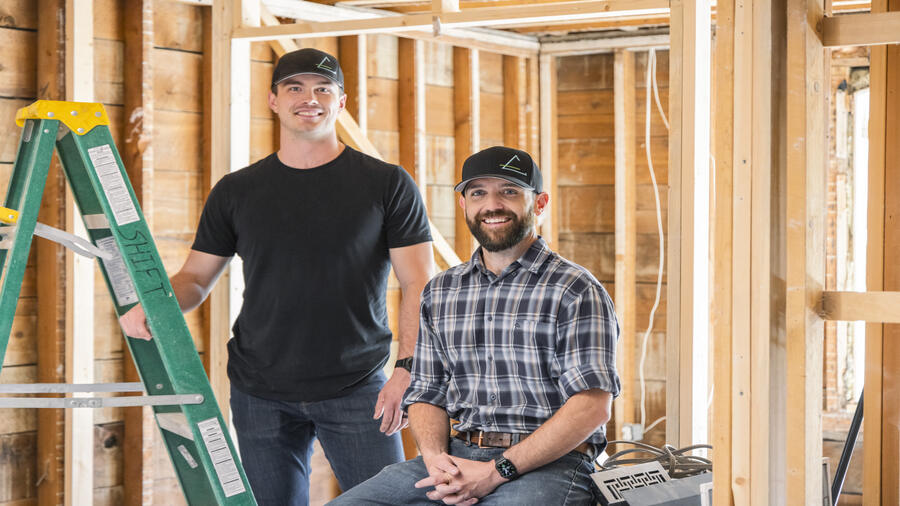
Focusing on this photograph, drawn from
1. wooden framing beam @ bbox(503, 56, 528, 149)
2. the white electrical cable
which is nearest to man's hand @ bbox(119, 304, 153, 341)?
wooden framing beam @ bbox(503, 56, 528, 149)

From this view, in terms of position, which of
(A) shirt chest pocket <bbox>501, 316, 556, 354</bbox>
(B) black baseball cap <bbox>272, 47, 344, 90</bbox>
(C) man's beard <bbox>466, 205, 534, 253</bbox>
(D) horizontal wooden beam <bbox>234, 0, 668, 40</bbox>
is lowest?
(A) shirt chest pocket <bbox>501, 316, 556, 354</bbox>

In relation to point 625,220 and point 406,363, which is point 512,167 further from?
point 625,220

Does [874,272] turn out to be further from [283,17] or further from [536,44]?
[536,44]

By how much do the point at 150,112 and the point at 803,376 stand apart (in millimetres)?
2687

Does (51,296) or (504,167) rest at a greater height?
(504,167)

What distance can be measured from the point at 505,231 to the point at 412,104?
2.50 metres

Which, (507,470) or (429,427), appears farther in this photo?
(429,427)

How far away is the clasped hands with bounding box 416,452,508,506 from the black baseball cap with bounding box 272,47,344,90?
1.08 meters

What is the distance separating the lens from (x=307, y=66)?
2539mm

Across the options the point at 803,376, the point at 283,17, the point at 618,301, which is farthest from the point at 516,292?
the point at 618,301

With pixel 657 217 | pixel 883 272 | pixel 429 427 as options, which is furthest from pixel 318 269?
pixel 657 217

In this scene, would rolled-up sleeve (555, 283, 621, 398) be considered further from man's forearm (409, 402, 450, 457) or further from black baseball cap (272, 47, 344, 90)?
black baseball cap (272, 47, 344, 90)

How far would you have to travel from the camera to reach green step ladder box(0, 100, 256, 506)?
1864 mm

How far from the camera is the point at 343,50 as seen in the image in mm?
4488
